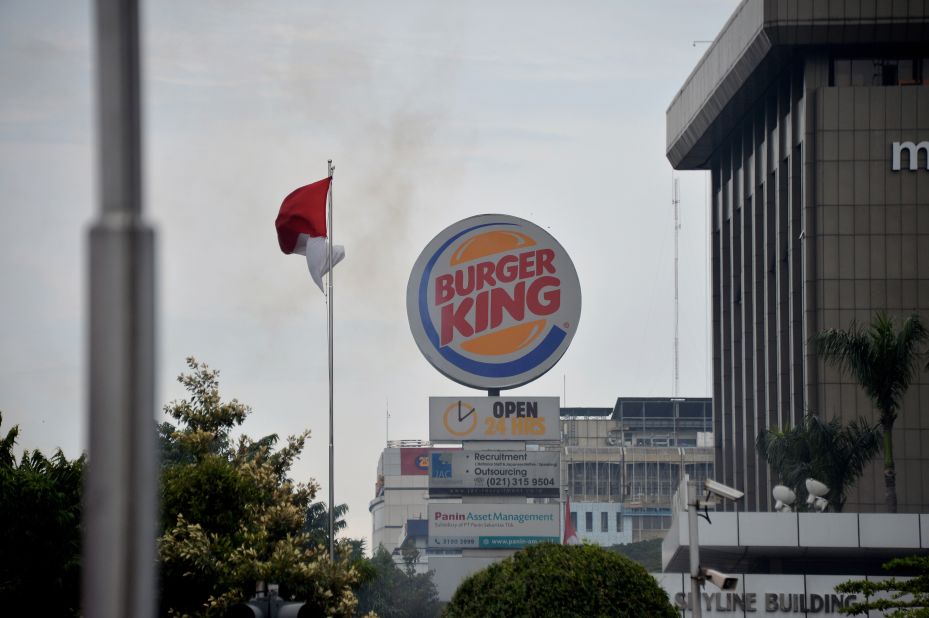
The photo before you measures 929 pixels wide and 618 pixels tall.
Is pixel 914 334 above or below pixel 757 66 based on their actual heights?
below

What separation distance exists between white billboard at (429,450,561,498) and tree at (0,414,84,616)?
1850cm

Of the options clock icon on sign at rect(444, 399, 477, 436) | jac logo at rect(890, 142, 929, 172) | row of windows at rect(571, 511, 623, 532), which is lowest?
row of windows at rect(571, 511, 623, 532)

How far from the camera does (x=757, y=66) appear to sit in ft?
244

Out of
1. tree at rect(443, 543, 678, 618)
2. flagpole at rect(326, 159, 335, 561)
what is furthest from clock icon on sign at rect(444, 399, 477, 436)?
tree at rect(443, 543, 678, 618)

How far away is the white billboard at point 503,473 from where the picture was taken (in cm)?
4600

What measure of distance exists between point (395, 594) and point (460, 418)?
59295mm

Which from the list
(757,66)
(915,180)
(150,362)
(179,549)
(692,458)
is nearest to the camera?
(150,362)

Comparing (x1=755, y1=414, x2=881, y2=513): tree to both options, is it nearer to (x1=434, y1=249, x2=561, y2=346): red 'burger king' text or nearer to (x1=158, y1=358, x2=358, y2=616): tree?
(x1=434, y1=249, x2=561, y2=346): red 'burger king' text

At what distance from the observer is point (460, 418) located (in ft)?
151

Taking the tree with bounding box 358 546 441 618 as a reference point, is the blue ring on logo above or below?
above

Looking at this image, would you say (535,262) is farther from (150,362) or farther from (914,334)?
(150,362)

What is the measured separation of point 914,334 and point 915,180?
19.7 meters

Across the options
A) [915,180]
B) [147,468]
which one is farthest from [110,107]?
[915,180]

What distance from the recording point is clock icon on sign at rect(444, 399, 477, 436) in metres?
45.9
